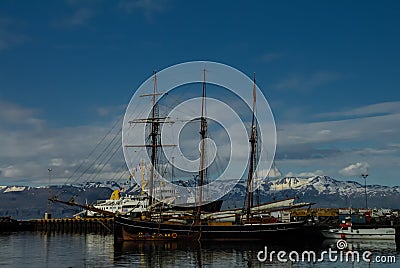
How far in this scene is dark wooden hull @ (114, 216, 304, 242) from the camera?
8744cm

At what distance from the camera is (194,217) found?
93375 millimetres

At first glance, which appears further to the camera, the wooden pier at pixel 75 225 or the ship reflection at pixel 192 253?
the wooden pier at pixel 75 225

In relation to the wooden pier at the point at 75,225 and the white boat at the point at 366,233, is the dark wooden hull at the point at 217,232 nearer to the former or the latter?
the white boat at the point at 366,233

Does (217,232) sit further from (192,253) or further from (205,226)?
(192,253)

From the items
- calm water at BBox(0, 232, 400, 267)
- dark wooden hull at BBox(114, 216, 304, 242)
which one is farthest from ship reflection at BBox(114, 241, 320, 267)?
dark wooden hull at BBox(114, 216, 304, 242)

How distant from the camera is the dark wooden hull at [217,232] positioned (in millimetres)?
87438

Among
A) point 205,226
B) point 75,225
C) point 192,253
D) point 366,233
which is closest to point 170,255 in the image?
point 192,253

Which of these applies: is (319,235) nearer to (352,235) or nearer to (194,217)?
(352,235)

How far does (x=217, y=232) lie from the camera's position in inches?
3494

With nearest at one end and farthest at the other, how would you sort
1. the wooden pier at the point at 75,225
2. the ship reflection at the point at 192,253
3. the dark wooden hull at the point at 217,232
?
1. the ship reflection at the point at 192,253
2. the dark wooden hull at the point at 217,232
3. the wooden pier at the point at 75,225

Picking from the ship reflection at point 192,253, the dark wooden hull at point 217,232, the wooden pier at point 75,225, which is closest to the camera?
the ship reflection at point 192,253

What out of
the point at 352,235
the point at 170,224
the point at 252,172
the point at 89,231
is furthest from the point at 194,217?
the point at 89,231

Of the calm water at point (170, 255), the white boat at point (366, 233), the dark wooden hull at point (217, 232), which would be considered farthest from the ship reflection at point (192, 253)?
the white boat at point (366, 233)

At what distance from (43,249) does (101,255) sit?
53.0ft
